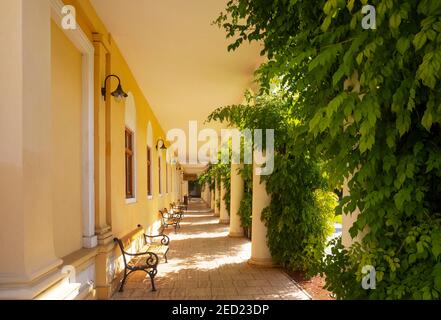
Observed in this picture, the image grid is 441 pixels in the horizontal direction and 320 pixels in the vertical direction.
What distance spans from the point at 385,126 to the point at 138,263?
18.5 ft

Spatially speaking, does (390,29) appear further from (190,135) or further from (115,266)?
(190,135)

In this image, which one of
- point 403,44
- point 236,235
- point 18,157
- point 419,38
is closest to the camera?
point 419,38

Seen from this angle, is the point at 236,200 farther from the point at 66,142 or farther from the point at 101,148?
the point at 66,142

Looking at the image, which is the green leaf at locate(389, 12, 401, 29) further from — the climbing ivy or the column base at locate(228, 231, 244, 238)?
the column base at locate(228, 231, 244, 238)

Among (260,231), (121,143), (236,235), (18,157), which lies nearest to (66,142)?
(18,157)

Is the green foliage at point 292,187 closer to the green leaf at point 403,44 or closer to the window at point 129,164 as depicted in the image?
the window at point 129,164

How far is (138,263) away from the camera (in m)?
6.73

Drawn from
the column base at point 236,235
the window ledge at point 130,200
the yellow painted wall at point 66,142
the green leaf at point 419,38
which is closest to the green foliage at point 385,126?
the green leaf at point 419,38

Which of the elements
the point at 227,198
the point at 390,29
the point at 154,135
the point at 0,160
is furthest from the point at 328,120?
the point at 227,198

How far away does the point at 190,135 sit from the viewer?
56.3 feet

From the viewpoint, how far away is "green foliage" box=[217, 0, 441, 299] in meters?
1.76

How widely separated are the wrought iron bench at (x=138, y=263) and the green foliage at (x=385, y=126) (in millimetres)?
3405

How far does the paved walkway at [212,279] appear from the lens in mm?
5094
